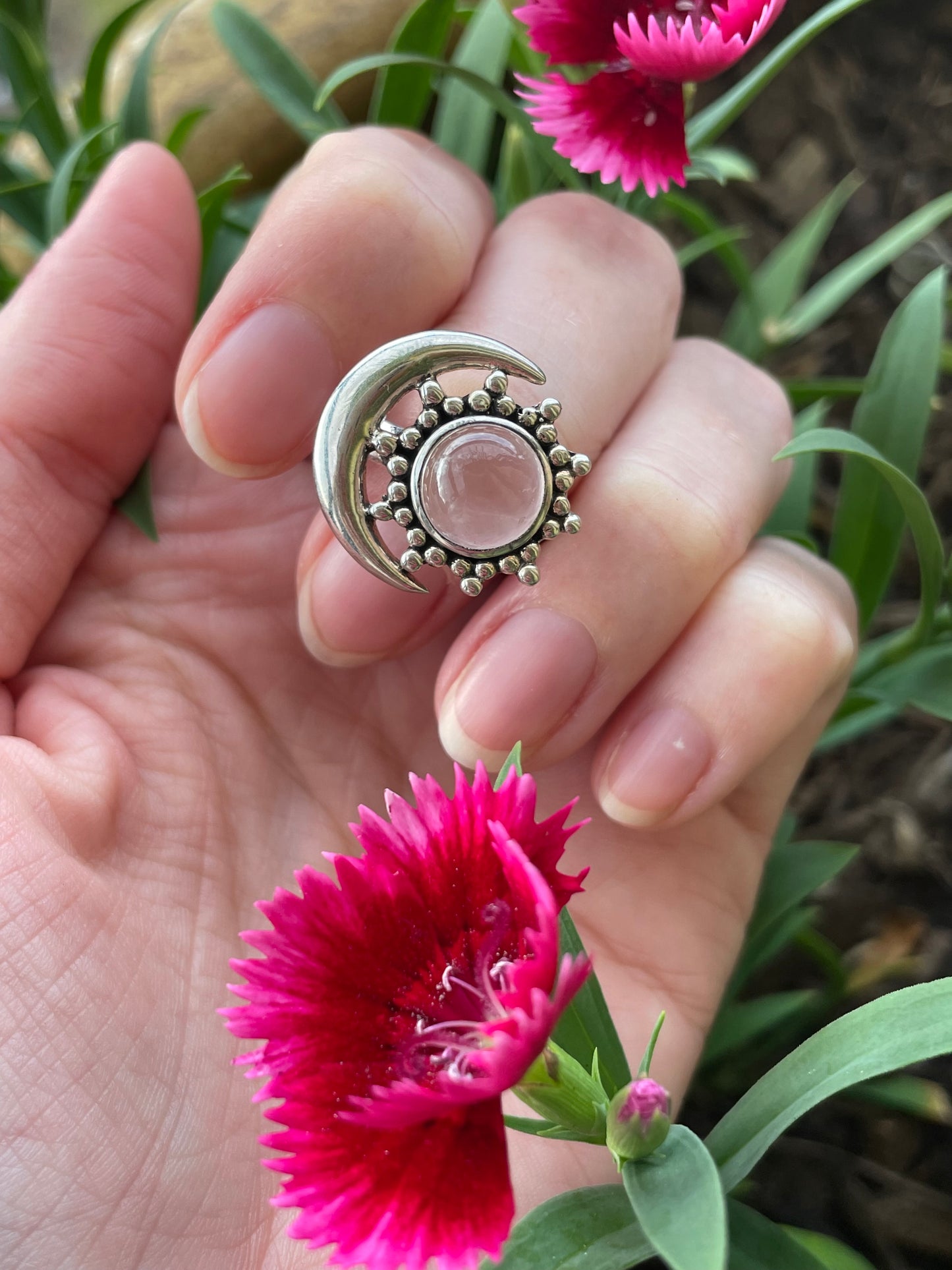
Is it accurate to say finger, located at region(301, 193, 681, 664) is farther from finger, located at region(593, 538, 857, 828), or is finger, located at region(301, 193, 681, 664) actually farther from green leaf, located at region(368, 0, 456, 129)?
green leaf, located at region(368, 0, 456, 129)

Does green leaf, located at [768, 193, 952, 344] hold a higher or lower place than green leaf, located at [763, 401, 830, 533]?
higher

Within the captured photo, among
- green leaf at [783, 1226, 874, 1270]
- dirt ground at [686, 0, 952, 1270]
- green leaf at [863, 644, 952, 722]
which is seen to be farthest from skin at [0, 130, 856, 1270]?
dirt ground at [686, 0, 952, 1270]

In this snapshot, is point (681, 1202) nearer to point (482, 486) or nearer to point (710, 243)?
point (482, 486)

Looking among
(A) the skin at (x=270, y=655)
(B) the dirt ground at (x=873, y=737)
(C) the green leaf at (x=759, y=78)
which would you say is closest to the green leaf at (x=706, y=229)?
(C) the green leaf at (x=759, y=78)

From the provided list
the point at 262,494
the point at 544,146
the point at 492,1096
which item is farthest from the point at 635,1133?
the point at 544,146

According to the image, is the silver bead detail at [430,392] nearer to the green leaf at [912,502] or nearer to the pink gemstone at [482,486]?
the pink gemstone at [482,486]

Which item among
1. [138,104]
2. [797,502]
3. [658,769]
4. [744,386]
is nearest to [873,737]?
[797,502]
